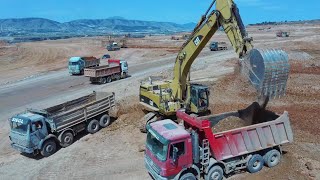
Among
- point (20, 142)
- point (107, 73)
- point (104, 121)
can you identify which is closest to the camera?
point (20, 142)

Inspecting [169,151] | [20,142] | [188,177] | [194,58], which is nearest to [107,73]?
[20,142]

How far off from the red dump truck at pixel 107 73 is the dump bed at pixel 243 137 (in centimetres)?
2204

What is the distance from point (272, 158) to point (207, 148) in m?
3.26

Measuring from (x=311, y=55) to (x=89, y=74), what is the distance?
27636 millimetres

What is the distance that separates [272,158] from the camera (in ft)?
45.9

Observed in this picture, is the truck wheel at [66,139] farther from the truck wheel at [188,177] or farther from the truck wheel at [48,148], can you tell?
the truck wheel at [188,177]

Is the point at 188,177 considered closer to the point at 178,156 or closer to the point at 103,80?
the point at 178,156

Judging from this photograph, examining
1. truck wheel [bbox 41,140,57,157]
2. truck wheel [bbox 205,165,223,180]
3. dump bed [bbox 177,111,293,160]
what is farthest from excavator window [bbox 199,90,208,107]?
truck wheel [bbox 41,140,57,157]

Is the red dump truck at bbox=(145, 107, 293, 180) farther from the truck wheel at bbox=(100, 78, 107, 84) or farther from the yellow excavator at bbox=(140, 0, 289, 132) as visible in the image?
the truck wheel at bbox=(100, 78, 107, 84)

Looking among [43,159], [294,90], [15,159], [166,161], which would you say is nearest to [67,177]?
[43,159]

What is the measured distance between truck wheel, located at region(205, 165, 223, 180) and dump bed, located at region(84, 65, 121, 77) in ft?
78.3

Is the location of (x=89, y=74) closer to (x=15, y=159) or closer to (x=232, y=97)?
(x=232, y=97)

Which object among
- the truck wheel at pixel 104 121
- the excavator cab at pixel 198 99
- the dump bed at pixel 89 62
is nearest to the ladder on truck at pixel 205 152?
the excavator cab at pixel 198 99

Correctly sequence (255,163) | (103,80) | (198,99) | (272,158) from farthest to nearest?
(103,80) < (198,99) < (272,158) < (255,163)
